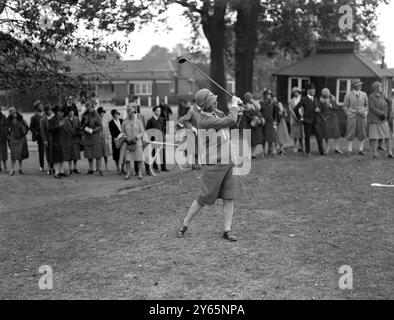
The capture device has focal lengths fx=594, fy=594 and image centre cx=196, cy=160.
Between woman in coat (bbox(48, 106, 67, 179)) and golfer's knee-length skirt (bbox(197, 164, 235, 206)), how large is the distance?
8.17 m

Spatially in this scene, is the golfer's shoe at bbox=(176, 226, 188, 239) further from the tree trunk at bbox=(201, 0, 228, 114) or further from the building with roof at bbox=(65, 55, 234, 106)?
the building with roof at bbox=(65, 55, 234, 106)

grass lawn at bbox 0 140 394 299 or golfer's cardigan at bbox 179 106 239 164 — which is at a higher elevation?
golfer's cardigan at bbox 179 106 239 164

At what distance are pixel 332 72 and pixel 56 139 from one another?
1535 centimetres

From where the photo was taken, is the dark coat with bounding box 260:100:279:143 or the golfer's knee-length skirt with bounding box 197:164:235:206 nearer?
the golfer's knee-length skirt with bounding box 197:164:235:206

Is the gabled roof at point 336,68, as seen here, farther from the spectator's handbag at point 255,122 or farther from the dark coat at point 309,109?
the spectator's handbag at point 255,122

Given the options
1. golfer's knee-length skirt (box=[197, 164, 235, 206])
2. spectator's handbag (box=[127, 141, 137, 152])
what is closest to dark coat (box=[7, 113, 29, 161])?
spectator's handbag (box=[127, 141, 137, 152])

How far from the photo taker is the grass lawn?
6.35m

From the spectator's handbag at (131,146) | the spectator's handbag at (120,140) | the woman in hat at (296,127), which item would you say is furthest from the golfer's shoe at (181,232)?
the woman in hat at (296,127)

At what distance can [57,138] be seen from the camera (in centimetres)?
1536

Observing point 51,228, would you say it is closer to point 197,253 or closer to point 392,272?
point 197,253

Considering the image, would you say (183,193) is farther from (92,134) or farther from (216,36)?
(216,36)

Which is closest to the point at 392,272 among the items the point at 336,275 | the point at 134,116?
the point at 336,275
